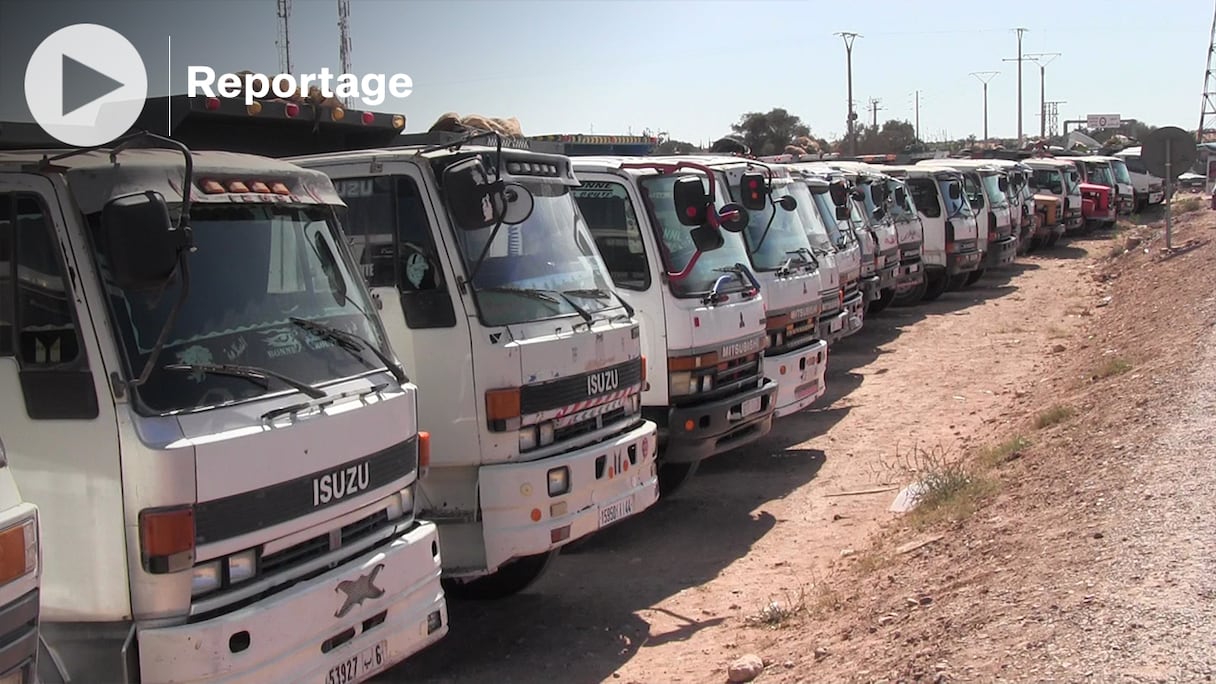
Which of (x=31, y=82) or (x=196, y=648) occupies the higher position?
(x=31, y=82)

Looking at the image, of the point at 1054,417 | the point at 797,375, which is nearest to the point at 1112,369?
the point at 1054,417

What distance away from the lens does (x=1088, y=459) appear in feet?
24.8

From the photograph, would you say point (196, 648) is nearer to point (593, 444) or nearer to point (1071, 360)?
point (593, 444)

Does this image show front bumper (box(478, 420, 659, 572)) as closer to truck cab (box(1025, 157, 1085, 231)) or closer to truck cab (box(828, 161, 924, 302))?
truck cab (box(828, 161, 924, 302))

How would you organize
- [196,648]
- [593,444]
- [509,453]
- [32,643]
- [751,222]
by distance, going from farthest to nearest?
[751,222] → [593,444] → [509,453] → [196,648] → [32,643]

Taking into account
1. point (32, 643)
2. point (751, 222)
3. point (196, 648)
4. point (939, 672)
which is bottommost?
point (939, 672)

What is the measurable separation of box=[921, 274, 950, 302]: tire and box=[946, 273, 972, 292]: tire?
0.12 meters

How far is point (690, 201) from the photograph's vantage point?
827 cm

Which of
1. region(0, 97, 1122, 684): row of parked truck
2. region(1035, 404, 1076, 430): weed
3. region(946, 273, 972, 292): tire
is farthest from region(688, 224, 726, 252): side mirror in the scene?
region(946, 273, 972, 292): tire

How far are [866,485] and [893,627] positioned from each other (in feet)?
12.9

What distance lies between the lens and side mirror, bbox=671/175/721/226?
8.25 metres

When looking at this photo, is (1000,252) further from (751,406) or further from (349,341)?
(349,341)

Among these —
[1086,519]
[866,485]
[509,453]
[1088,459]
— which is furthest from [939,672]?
[866,485]

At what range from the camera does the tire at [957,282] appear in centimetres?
2148
